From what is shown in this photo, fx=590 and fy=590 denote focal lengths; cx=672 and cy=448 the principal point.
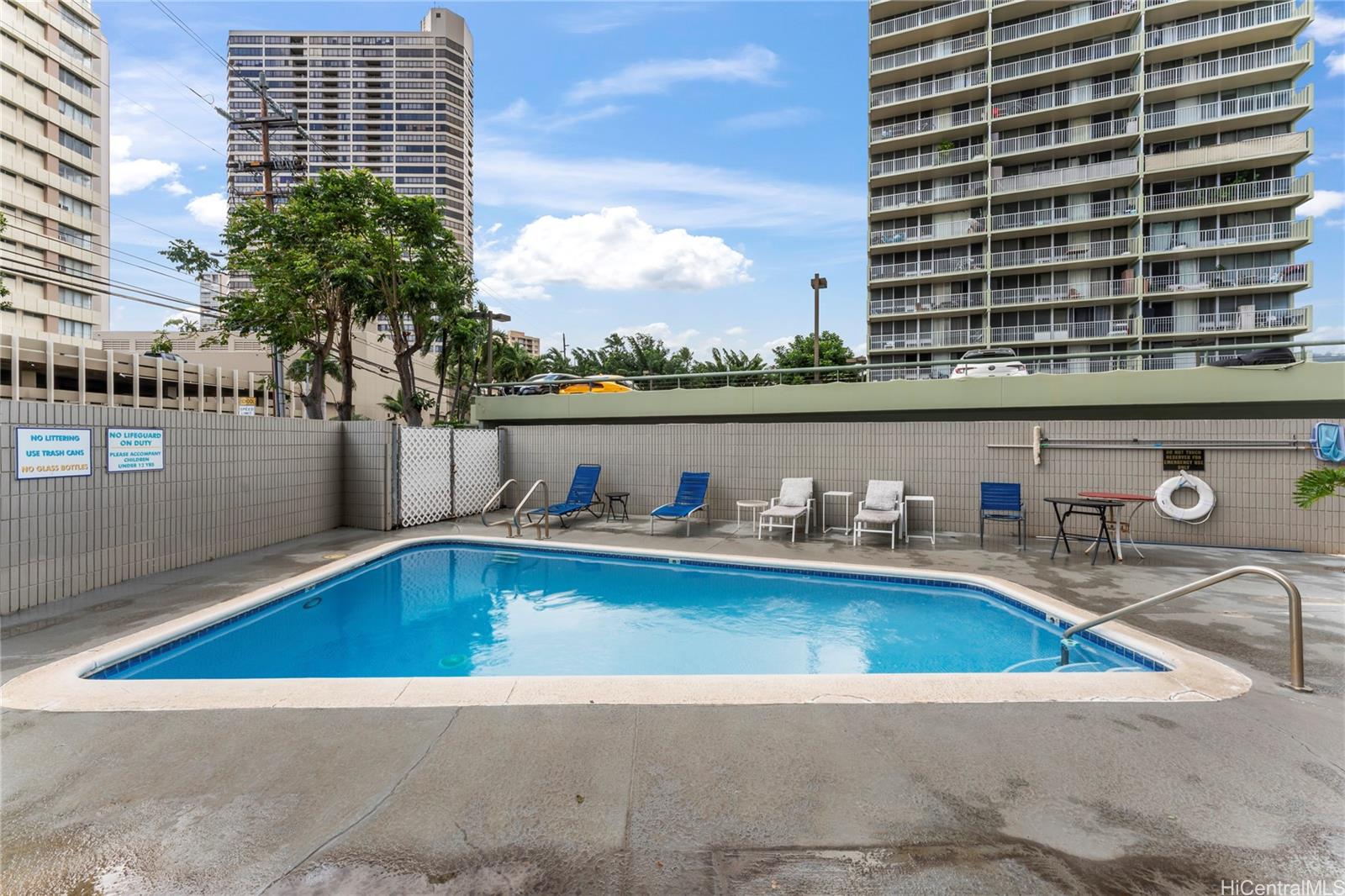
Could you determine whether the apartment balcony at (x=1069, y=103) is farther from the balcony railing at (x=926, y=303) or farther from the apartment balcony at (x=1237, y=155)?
the balcony railing at (x=926, y=303)

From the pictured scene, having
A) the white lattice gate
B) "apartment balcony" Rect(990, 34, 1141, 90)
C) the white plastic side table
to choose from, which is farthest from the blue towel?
"apartment balcony" Rect(990, 34, 1141, 90)

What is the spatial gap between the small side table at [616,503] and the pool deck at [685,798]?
7.48 meters

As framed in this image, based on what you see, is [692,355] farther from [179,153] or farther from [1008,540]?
[1008,540]

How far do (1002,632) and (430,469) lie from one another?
879 cm

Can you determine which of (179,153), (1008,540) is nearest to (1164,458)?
(1008,540)

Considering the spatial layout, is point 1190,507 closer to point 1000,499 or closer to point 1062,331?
point 1000,499

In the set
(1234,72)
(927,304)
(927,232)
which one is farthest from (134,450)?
(1234,72)

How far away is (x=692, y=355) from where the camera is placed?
37.2 meters

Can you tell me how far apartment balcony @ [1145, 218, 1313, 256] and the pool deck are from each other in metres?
29.5

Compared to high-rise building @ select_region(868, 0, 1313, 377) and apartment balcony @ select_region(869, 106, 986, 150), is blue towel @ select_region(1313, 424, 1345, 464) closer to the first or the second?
high-rise building @ select_region(868, 0, 1313, 377)

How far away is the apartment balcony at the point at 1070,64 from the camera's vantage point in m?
25.8

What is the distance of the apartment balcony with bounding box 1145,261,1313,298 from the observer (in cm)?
2378

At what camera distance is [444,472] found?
10.5m

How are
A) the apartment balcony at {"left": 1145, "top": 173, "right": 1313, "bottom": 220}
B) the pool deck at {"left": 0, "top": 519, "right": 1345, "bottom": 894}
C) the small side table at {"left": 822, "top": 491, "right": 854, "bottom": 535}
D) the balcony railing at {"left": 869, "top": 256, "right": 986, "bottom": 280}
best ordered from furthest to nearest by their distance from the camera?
the balcony railing at {"left": 869, "top": 256, "right": 986, "bottom": 280} → the apartment balcony at {"left": 1145, "top": 173, "right": 1313, "bottom": 220} → the small side table at {"left": 822, "top": 491, "right": 854, "bottom": 535} → the pool deck at {"left": 0, "top": 519, "right": 1345, "bottom": 894}
